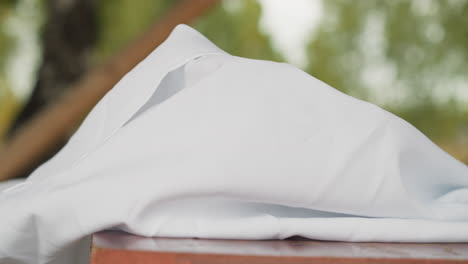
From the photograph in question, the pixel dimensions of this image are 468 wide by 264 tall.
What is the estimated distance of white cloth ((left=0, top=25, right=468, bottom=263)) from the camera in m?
0.60

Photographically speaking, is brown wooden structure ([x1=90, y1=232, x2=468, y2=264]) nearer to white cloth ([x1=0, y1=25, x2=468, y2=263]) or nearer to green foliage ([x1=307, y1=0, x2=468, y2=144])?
white cloth ([x1=0, y1=25, x2=468, y2=263])

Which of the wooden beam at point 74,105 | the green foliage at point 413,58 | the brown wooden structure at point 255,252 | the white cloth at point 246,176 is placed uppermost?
the green foliage at point 413,58

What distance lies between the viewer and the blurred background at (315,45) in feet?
13.3

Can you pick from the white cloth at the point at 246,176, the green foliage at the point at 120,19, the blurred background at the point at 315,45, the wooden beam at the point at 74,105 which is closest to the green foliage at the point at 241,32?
the blurred background at the point at 315,45

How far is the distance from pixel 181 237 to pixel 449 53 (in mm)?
4109

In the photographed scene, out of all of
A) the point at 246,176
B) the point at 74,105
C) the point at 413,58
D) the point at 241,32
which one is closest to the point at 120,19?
the point at 241,32

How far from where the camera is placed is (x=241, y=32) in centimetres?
431

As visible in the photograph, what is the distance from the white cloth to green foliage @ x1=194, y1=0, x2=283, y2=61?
3535 millimetres

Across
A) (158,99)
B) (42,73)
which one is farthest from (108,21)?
(158,99)

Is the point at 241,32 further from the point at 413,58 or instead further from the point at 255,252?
the point at 255,252

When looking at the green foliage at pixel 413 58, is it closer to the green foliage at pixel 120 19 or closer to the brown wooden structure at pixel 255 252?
the green foliage at pixel 120 19

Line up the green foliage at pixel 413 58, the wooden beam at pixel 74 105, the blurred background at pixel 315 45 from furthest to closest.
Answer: the green foliage at pixel 413 58, the blurred background at pixel 315 45, the wooden beam at pixel 74 105

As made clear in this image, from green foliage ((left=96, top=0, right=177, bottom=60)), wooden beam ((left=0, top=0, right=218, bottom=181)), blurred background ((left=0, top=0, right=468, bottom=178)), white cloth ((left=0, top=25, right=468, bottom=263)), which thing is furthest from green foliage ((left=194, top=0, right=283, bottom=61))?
white cloth ((left=0, top=25, right=468, bottom=263))

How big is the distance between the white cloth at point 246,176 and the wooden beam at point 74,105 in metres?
2.48
